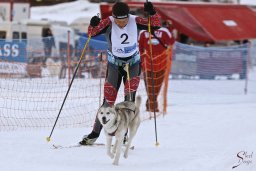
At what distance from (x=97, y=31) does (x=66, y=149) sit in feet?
4.45

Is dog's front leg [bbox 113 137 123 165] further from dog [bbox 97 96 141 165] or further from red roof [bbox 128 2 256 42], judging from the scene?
red roof [bbox 128 2 256 42]

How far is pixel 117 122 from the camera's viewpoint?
6375 millimetres

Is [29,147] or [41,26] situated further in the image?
[41,26]

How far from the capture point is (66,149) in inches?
280

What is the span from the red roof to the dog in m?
14.6

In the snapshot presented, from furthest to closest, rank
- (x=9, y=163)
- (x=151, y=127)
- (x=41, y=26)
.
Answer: (x=41, y=26)
(x=151, y=127)
(x=9, y=163)

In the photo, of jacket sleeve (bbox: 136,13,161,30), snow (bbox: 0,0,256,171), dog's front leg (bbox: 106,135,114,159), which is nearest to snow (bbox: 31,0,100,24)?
snow (bbox: 0,0,256,171)

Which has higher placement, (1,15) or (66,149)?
(1,15)

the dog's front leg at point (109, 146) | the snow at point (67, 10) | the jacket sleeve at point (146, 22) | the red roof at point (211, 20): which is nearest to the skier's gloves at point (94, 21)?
the jacket sleeve at point (146, 22)

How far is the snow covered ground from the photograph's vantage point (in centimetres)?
624

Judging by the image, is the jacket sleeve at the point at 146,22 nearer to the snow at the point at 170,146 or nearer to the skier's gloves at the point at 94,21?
the skier's gloves at the point at 94,21

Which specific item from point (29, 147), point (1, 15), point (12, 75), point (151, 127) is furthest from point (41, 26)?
point (29, 147)

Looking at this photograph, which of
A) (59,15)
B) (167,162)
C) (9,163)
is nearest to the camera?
(9,163)

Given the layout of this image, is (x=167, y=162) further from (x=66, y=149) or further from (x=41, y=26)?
(x=41, y=26)
